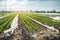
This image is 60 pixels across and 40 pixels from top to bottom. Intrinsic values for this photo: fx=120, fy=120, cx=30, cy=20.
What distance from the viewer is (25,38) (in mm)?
2572

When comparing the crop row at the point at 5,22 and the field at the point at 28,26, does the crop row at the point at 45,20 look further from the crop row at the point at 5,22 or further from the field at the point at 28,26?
→ the crop row at the point at 5,22

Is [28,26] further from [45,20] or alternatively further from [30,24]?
[45,20]

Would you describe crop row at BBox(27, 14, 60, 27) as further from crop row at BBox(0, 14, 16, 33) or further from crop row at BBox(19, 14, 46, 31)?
crop row at BBox(0, 14, 16, 33)

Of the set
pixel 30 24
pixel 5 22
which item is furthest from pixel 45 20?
pixel 5 22

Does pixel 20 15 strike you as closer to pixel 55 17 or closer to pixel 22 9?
pixel 22 9

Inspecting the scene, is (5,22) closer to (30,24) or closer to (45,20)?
(30,24)

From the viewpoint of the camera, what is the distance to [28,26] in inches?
104

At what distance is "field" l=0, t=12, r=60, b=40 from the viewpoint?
260cm

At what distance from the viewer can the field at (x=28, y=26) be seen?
260cm

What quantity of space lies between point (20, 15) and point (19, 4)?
0.88ft

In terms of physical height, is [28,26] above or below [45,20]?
below

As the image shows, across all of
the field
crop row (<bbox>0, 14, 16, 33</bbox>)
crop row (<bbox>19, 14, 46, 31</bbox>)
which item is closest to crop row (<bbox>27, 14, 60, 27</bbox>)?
the field

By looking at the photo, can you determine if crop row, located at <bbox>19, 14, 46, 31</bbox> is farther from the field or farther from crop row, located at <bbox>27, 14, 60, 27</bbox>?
crop row, located at <bbox>27, 14, 60, 27</bbox>

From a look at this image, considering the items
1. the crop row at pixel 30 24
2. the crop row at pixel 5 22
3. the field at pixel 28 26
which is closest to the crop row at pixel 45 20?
the field at pixel 28 26
